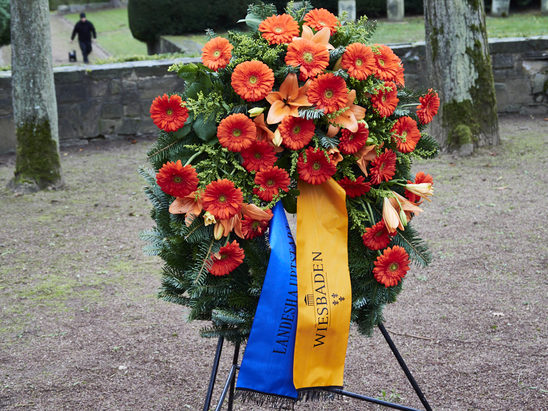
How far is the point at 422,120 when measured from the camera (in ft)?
8.96

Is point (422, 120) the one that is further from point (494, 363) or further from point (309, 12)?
point (494, 363)

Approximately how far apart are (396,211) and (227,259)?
2.20 feet

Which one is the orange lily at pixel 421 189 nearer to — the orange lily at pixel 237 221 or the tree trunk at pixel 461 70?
the orange lily at pixel 237 221

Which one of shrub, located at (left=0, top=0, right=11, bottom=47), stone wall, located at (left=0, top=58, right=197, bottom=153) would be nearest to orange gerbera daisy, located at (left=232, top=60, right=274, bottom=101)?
stone wall, located at (left=0, top=58, right=197, bottom=153)

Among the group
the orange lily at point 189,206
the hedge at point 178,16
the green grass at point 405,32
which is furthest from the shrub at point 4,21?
the orange lily at point 189,206

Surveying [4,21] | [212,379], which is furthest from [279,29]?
[4,21]

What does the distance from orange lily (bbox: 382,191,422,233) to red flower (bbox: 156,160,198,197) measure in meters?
0.71

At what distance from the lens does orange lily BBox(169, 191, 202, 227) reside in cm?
241

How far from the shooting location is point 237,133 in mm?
2396

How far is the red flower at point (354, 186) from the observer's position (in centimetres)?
258

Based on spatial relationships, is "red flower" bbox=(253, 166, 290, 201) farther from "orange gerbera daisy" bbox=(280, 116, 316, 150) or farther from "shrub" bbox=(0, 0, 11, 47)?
"shrub" bbox=(0, 0, 11, 47)

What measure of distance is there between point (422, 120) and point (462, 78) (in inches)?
214

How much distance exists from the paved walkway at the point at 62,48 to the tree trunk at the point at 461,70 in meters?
10.5

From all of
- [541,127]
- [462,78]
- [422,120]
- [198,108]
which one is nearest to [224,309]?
[198,108]
